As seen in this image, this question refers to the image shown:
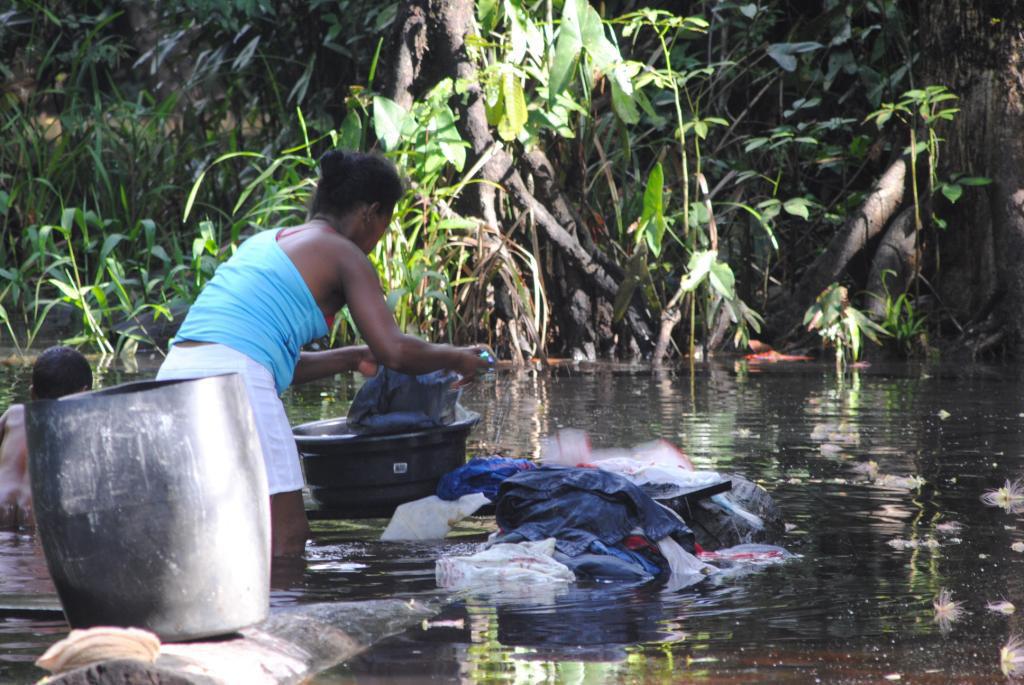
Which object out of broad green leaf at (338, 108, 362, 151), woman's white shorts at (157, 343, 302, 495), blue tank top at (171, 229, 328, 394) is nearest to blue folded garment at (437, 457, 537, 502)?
woman's white shorts at (157, 343, 302, 495)

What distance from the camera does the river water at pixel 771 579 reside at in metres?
3.32

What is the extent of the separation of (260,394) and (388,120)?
526 cm

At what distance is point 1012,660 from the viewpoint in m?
3.27

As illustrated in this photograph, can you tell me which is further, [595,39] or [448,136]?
[448,136]

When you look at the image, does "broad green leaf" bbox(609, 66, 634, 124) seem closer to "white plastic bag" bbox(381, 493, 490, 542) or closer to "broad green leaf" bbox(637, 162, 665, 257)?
"broad green leaf" bbox(637, 162, 665, 257)

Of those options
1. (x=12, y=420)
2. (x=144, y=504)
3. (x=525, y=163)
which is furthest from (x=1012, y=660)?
(x=525, y=163)

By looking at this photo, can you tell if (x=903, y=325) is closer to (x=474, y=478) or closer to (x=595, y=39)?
(x=595, y=39)

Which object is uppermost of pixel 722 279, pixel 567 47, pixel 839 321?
pixel 567 47

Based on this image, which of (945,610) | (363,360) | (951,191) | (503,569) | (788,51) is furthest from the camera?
(788,51)

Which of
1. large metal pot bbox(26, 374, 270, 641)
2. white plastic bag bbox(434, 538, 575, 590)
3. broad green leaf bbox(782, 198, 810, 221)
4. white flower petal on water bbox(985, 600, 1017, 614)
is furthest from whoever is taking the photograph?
broad green leaf bbox(782, 198, 810, 221)

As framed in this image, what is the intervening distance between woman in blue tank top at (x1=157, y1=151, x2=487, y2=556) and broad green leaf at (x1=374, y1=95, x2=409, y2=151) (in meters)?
4.83

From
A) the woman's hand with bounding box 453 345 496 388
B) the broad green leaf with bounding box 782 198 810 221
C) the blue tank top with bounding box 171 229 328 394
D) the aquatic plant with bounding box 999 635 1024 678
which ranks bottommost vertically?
the aquatic plant with bounding box 999 635 1024 678

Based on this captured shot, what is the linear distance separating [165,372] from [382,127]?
17.2ft

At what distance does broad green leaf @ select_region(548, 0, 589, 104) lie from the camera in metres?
8.88
